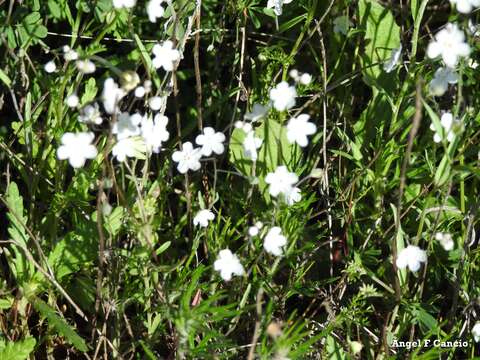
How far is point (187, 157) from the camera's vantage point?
176 cm

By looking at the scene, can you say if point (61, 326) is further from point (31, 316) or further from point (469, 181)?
point (469, 181)

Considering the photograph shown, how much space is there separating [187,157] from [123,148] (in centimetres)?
22

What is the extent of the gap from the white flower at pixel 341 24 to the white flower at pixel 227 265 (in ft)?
2.62

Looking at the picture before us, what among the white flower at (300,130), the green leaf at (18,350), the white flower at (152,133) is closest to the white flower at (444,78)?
the white flower at (300,130)

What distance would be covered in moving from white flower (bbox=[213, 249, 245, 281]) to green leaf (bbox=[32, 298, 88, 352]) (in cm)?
37

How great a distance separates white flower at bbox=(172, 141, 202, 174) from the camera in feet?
5.71

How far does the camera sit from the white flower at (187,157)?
174 centimetres

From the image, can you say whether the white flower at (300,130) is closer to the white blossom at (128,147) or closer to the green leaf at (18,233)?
the white blossom at (128,147)

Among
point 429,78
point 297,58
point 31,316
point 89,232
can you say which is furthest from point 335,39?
point 31,316

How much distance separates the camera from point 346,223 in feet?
6.31

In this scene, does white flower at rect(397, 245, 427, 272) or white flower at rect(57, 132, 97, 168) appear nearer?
white flower at rect(57, 132, 97, 168)

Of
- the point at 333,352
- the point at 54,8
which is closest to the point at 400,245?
the point at 333,352

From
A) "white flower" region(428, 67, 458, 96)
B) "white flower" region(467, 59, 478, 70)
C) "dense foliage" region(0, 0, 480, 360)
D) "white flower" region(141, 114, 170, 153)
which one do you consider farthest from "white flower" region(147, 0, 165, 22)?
"white flower" region(467, 59, 478, 70)

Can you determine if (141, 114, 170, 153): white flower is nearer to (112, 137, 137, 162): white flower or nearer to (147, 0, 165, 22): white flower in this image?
(112, 137, 137, 162): white flower
